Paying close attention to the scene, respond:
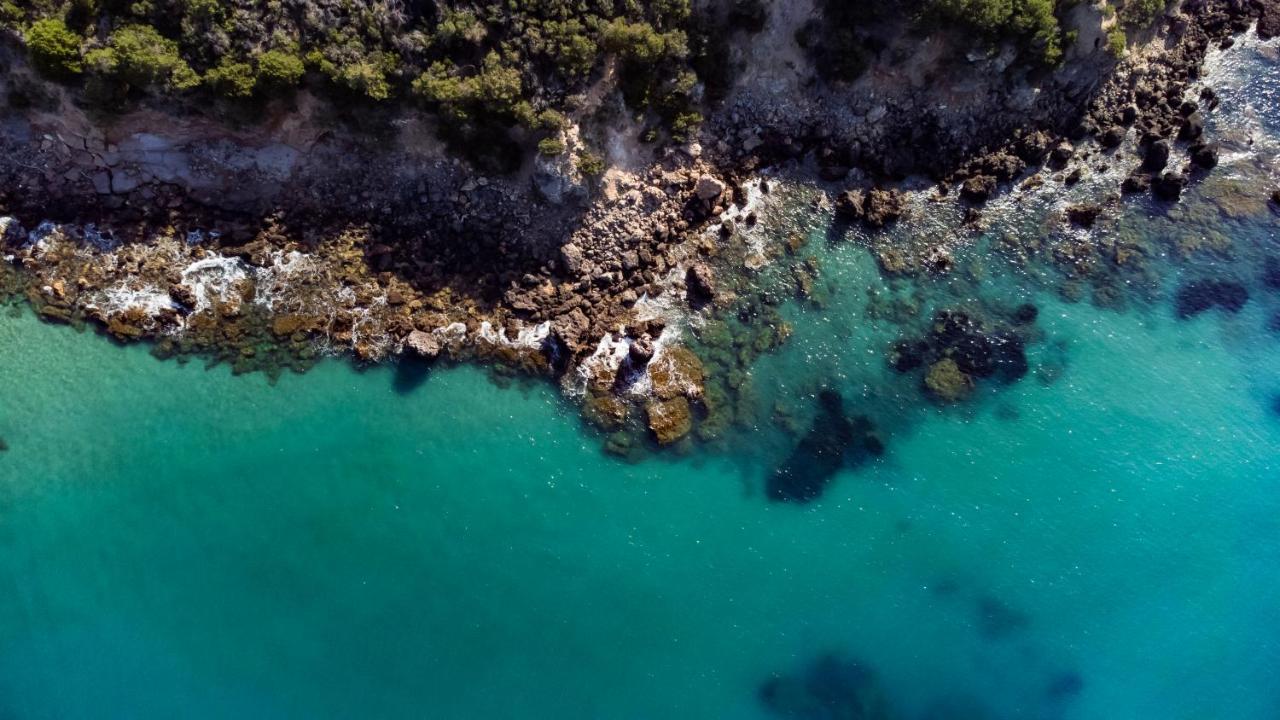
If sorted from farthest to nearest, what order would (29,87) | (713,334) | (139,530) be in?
(713,334) → (139,530) → (29,87)

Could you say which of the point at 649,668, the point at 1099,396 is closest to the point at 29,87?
the point at 649,668

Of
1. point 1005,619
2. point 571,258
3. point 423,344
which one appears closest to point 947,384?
point 1005,619

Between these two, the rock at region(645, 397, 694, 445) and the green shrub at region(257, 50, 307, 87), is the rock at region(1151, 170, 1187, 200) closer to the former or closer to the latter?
the rock at region(645, 397, 694, 445)

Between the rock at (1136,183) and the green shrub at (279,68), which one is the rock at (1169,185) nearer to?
the rock at (1136,183)

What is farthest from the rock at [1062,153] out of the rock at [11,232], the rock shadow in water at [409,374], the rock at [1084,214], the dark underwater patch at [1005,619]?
the rock at [11,232]

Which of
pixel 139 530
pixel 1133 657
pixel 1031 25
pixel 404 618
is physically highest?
pixel 1031 25

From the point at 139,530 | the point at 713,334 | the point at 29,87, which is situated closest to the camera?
the point at 29,87

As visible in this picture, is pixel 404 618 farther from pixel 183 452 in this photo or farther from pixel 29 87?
pixel 29 87

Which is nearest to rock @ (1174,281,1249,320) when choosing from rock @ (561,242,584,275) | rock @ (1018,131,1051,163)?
rock @ (1018,131,1051,163)
